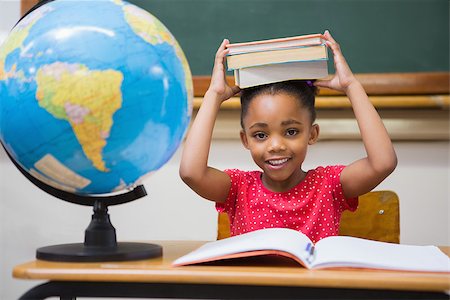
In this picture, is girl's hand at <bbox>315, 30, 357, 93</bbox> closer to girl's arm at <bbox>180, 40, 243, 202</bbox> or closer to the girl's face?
the girl's face

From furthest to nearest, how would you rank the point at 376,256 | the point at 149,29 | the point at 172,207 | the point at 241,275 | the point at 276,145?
1. the point at 172,207
2. the point at 276,145
3. the point at 149,29
4. the point at 376,256
5. the point at 241,275

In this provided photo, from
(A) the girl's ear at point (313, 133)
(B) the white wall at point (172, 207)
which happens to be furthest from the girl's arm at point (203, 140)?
(B) the white wall at point (172, 207)

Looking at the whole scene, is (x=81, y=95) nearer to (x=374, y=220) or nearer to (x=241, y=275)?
(x=241, y=275)

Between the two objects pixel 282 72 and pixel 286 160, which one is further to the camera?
pixel 286 160

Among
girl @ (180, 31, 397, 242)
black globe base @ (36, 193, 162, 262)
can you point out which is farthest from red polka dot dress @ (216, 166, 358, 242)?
black globe base @ (36, 193, 162, 262)

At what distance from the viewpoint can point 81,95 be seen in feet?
3.29

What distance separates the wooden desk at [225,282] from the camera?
854mm

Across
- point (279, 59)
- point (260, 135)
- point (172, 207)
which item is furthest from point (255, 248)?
point (172, 207)

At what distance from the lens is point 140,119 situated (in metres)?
1.04

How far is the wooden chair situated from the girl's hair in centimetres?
29

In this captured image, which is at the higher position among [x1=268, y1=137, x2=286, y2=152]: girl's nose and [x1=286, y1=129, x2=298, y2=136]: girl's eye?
[x1=286, y1=129, x2=298, y2=136]: girl's eye

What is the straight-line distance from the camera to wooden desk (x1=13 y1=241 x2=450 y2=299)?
33.6 inches

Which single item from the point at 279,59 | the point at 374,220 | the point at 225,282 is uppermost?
the point at 279,59

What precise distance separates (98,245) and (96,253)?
0.08 m
